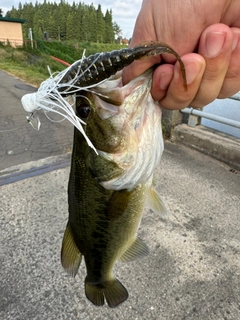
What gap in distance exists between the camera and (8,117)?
6.14 m

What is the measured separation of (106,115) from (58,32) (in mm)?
60292

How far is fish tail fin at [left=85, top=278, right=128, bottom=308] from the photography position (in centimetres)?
158

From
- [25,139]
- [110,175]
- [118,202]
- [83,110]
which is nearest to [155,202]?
[118,202]

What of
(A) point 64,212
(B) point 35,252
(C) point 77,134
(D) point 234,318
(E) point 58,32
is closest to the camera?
(C) point 77,134

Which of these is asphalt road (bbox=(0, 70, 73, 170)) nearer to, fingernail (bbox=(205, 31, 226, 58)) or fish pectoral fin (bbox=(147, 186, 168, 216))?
fish pectoral fin (bbox=(147, 186, 168, 216))

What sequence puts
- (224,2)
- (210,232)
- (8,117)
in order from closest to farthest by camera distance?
(224,2) → (210,232) → (8,117)

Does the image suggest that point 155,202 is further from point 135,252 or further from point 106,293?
point 106,293

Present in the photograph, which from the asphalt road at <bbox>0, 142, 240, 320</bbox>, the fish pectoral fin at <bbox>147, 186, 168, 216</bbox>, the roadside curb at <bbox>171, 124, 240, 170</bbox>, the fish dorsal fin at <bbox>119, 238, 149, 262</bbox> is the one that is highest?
the fish pectoral fin at <bbox>147, 186, 168, 216</bbox>

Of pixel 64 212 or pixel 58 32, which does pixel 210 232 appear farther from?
pixel 58 32

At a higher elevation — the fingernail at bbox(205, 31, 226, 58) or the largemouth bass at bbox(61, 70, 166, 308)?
the fingernail at bbox(205, 31, 226, 58)

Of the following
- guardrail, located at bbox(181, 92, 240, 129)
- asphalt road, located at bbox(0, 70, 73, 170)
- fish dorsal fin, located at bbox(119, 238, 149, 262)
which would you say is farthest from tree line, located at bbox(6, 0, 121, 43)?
fish dorsal fin, located at bbox(119, 238, 149, 262)

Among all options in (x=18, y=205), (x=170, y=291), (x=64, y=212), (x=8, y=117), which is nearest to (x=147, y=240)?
(x=170, y=291)

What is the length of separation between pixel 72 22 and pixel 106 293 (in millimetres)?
60273

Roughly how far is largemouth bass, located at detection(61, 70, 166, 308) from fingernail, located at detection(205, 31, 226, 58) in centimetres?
22
